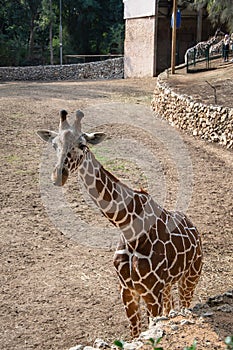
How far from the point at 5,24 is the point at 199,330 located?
3281cm

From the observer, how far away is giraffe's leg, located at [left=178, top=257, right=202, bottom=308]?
15.0ft

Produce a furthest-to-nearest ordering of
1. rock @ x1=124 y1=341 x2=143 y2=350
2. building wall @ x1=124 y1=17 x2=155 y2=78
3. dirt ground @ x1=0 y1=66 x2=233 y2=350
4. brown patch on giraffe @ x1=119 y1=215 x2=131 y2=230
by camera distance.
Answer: building wall @ x1=124 y1=17 x2=155 y2=78
dirt ground @ x1=0 y1=66 x2=233 y2=350
brown patch on giraffe @ x1=119 y1=215 x2=131 y2=230
rock @ x1=124 y1=341 x2=143 y2=350

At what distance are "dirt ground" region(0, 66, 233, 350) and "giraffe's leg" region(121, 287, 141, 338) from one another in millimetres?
474

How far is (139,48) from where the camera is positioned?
2525 centimetres

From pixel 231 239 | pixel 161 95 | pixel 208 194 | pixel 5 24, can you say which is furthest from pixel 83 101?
pixel 5 24

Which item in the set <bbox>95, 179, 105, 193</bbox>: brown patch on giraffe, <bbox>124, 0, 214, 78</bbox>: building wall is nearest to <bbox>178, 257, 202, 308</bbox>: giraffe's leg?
<bbox>95, 179, 105, 193</bbox>: brown patch on giraffe

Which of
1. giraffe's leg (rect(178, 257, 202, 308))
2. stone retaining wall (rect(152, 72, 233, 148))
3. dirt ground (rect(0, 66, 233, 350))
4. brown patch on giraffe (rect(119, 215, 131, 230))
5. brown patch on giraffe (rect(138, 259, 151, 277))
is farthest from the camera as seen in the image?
stone retaining wall (rect(152, 72, 233, 148))

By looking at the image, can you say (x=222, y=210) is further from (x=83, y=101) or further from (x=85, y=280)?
(x=83, y=101)

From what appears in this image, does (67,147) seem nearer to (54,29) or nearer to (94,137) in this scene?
(94,137)

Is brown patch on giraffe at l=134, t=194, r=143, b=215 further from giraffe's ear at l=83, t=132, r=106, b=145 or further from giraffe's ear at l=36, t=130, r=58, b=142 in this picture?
giraffe's ear at l=36, t=130, r=58, b=142

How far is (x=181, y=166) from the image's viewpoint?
11.0 m

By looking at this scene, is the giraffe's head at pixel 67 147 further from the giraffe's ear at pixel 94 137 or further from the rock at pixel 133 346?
the rock at pixel 133 346

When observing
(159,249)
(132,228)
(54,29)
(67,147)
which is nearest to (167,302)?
(159,249)

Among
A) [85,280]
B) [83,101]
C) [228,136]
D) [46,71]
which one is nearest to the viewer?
[85,280]
